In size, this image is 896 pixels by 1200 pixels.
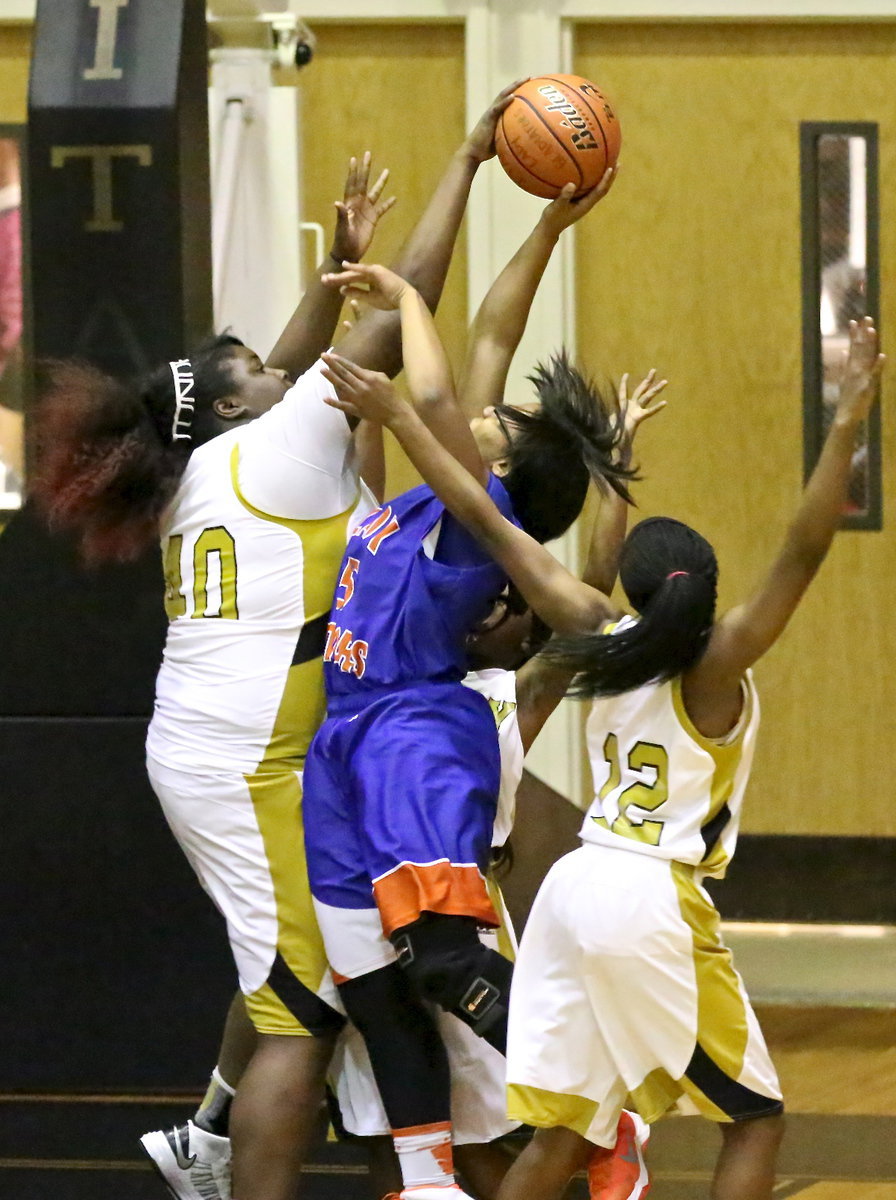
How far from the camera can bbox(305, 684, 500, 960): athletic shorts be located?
2.49 meters

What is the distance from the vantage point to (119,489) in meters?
2.82

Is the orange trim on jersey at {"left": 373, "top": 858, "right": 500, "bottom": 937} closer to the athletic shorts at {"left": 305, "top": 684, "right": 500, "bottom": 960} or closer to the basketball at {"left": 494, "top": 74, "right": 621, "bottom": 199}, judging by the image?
the athletic shorts at {"left": 305, "top": 684, "right": 500, "bottom": 960}

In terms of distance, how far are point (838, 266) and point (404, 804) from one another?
3449 millimetres

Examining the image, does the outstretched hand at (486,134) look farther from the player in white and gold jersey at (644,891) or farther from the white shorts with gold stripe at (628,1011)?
the white shorts with gold stripe at (628,1011)

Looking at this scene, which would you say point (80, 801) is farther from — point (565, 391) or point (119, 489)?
point (565, 391)

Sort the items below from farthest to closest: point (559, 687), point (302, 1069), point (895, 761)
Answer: point (895, 761) → point (559, 687) → point (302, 1069)

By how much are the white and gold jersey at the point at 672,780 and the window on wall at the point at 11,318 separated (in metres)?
3.59

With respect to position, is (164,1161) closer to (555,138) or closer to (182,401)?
(182,401)

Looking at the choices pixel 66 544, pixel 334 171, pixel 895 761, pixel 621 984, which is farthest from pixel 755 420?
pixel 621 984

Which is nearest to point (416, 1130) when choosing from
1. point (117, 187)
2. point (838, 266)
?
point (117, 187)

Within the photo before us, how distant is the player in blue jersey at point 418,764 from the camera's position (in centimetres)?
249

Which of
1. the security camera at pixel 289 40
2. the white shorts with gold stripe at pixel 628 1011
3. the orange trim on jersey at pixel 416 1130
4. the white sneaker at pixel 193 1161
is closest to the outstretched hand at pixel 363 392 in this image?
the white shorts with gold stripe at pixel 628 1011

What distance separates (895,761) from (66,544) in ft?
10.1

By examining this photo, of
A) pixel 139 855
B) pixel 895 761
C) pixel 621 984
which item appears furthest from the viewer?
pixel 895 761
